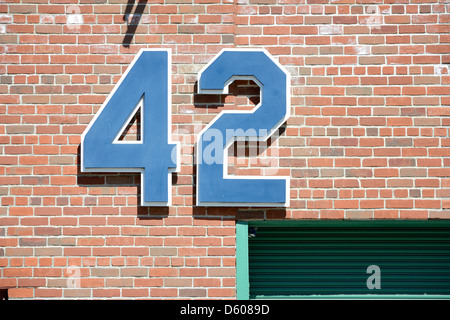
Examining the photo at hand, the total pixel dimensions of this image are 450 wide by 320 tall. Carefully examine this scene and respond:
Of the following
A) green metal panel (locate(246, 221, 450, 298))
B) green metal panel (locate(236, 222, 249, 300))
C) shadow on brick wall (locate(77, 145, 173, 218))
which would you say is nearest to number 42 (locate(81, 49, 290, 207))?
shadow on brick wall (locate(77, 145, 173, 218))

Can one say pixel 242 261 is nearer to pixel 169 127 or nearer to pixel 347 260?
pixel 347 260

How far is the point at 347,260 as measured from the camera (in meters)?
5.43

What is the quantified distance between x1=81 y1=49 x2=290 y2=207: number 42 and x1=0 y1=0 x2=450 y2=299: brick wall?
0.45 ft

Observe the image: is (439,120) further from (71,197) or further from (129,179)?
(71,197)

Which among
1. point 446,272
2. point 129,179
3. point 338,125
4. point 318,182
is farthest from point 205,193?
point 446,272

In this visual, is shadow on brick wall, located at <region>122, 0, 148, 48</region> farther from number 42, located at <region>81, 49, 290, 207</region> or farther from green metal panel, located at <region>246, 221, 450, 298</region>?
green metal panel, located at <region>246, 221, 450, 298</region>

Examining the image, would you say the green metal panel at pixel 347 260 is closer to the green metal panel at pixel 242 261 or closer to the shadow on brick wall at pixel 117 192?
the green metal panel at pixel 242 261

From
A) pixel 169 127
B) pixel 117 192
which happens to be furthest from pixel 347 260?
pixel 117 192

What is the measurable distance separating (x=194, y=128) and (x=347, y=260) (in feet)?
6.52

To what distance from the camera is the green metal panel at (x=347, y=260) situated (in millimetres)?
5395

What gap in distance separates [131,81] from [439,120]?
117 inches

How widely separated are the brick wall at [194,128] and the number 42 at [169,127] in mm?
137

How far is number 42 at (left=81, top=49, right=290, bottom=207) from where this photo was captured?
507cm

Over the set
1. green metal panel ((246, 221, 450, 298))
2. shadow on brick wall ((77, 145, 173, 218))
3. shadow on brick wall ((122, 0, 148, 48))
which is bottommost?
green metal panel ((246, 221, 450, 298))
